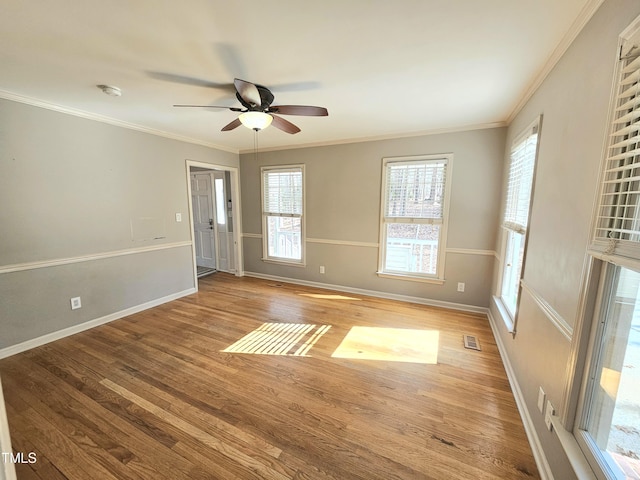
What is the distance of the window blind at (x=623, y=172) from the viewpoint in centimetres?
87

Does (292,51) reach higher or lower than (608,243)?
higher

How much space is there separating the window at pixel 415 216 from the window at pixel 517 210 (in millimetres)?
804

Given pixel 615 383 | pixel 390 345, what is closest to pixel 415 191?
pixel 390 345

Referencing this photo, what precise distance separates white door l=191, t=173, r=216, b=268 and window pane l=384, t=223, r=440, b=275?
381cm

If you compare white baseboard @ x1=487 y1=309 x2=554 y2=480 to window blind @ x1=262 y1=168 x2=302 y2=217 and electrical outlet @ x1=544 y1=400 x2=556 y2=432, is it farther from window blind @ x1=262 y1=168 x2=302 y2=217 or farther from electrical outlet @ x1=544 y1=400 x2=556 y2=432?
window blind @ x1=262 y1=168 x2=302 y2=217

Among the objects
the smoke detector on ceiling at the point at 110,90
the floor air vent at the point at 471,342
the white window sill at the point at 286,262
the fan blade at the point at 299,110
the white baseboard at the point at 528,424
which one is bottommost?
the floor air vent at the point at 471,342

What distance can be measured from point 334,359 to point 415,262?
200 centimetres

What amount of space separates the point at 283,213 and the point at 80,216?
2.71m

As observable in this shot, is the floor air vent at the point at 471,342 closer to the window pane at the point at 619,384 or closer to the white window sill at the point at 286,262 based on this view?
the window pane at the point at 619,384

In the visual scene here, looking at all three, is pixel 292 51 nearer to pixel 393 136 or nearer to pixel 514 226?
pixel 393 136

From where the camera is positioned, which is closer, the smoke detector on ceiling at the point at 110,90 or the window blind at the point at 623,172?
the window blind at the point at 623,172

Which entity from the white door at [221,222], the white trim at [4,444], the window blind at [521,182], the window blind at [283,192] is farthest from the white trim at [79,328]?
the window blind at [521,182]

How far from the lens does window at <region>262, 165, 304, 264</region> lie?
14.7 feet

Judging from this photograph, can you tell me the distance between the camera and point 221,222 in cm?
539
